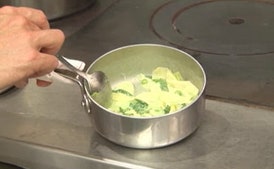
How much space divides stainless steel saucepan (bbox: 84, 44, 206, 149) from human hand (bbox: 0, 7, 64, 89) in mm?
76

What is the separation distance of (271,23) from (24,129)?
54 cm

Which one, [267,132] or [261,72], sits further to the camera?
[261,72]

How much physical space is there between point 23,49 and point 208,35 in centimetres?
43

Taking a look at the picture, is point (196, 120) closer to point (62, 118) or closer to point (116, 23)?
point (62, 118)

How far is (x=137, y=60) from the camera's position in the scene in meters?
0.73

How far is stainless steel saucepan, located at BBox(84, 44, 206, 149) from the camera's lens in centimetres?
58

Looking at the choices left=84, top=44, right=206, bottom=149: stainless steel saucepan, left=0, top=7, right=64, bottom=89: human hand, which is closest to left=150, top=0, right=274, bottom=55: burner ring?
left=84, top=44, right=206, bottom=149: stainless steel saucepan

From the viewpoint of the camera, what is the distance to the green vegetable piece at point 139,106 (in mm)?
625

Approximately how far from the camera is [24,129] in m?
0.69

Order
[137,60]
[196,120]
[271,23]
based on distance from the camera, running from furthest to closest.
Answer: [271,23], [137,60], [196,120]

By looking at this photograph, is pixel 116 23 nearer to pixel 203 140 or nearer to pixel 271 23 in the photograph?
pixel 271 23

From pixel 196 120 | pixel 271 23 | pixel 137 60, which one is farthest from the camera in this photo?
pixel 271 23

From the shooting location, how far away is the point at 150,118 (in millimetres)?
572

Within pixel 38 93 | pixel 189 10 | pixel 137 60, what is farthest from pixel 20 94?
pixel 189 10
